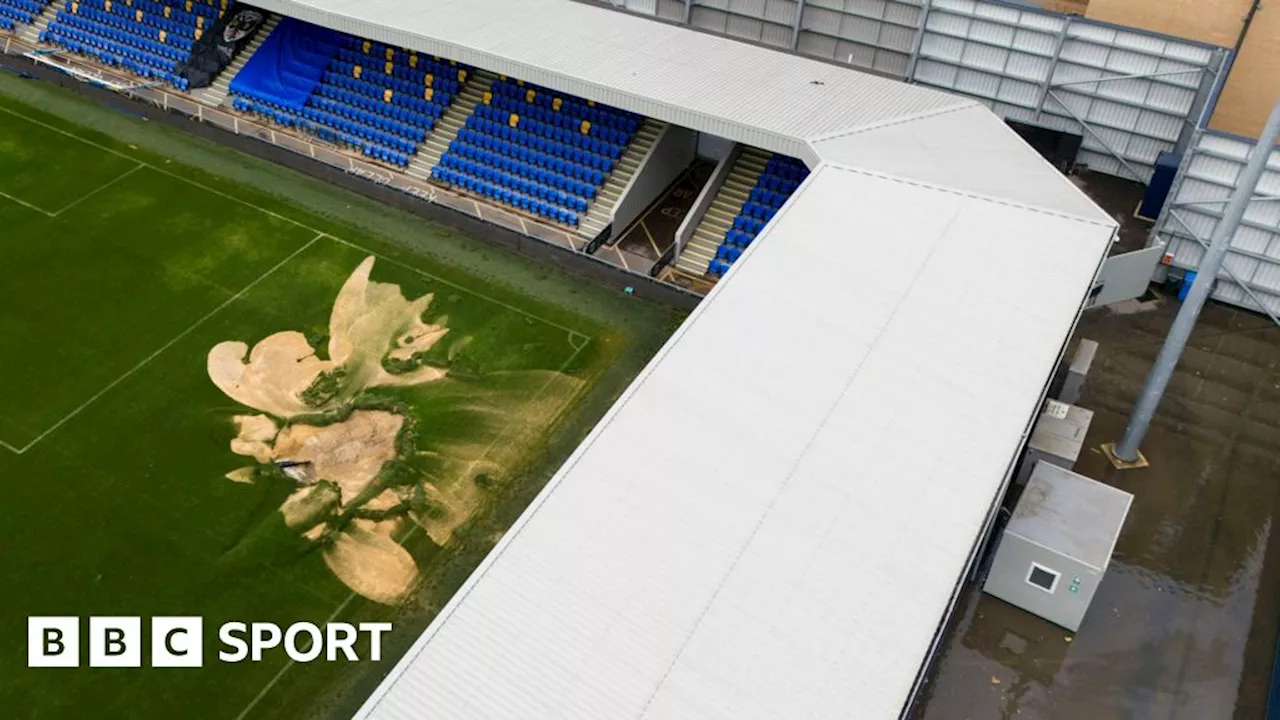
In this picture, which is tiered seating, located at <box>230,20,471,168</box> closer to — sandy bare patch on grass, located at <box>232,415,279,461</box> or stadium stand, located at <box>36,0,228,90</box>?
stadium stand, located at <box>36,0,228,90</box>

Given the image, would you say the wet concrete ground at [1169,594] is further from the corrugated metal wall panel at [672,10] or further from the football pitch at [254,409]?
the corrugated metal wall panel at [672,10]

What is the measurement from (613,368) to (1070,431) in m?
14.1

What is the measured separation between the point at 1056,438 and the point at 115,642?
2567 cm

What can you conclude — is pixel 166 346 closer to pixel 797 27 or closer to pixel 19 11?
pixel 797 27

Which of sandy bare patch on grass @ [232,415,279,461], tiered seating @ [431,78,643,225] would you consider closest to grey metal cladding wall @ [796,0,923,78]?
tiered seating @ [431,78,643,225]

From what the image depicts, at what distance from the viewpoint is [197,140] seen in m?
43.8

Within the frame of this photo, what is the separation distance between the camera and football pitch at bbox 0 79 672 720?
25234 mm

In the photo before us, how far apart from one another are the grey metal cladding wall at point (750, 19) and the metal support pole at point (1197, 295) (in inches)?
861

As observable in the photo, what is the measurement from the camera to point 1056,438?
27.8 m

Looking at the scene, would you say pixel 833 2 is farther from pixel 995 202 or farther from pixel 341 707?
pixel 341 707

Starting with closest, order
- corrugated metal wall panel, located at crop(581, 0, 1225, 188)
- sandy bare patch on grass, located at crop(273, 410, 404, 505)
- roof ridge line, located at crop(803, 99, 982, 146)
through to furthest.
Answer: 1. sandy bare patch on grass, located at crop(273, 410, 404, 505)
2. roof ridge line, located at crop(803, 99, 982, 146)
3. corrugated metal wall panel, located at crop(581, 0, 1225, 188)

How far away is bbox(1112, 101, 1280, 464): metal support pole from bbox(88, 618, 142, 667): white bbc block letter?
91.5 ft

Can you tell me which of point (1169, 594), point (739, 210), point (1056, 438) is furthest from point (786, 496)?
point (739, 210)

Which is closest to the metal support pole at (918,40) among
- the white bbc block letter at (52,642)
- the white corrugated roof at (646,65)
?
the white corrugated roof at (646,65)
